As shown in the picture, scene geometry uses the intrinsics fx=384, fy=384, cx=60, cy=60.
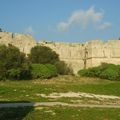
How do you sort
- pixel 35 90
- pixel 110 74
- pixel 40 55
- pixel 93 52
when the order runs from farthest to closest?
1. pixel 93 52
2. pixel 40 55
3. pixel 110 74
4. pixel 35 90

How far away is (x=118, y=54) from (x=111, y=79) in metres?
7.21

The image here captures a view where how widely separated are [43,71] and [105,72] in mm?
7048

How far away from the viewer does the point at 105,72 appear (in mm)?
40156

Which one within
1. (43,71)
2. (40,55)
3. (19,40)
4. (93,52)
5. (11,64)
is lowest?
(43,71)

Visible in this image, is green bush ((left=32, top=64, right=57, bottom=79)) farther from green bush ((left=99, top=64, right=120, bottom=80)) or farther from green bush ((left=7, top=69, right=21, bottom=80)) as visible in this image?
green bush ((left=99, top=64, right=120, bottom=80))

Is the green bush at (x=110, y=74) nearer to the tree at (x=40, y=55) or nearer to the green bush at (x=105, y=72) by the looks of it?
the green bush at (x=105, y=72)

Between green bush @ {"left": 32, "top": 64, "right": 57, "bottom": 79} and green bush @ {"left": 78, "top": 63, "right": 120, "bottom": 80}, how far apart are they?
4759 millimetres

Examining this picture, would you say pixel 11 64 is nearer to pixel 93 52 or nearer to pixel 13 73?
pixel 13 73

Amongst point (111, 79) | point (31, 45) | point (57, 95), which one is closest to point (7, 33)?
point (31, 45)

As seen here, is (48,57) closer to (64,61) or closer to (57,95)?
(64,61)

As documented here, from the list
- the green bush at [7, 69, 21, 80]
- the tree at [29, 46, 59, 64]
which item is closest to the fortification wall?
the tree at [29, 46, 59, 64]

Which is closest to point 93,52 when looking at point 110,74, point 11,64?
point 110,74

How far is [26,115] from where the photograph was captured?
13945mm

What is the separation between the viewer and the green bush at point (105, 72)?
39.9m
